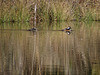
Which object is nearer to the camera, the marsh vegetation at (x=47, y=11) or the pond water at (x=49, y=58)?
the pond water at (x=49, y=58)

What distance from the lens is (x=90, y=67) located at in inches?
312

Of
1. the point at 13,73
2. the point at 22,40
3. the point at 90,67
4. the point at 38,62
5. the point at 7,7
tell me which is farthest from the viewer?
the point at 7,7

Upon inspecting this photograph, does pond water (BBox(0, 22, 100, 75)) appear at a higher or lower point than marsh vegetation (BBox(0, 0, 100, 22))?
lower

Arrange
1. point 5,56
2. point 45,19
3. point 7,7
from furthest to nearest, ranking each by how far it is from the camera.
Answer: point 45,19 → point 7,7 → point 5,56

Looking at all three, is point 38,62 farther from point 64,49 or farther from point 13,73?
point 64,49

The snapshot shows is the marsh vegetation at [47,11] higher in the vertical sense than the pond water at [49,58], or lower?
higher

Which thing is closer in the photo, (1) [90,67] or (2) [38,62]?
(1) [90,67]

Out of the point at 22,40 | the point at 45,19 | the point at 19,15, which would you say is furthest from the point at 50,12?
the point at 22,40

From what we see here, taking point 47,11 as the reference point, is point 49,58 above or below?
below

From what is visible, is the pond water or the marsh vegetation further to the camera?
the marsh vegetation

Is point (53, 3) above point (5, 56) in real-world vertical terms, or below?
above

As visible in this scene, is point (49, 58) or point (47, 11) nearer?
point (49, 58)

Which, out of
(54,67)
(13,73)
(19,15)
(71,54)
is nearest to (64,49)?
(71,54)

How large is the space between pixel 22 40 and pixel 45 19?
12237mm
